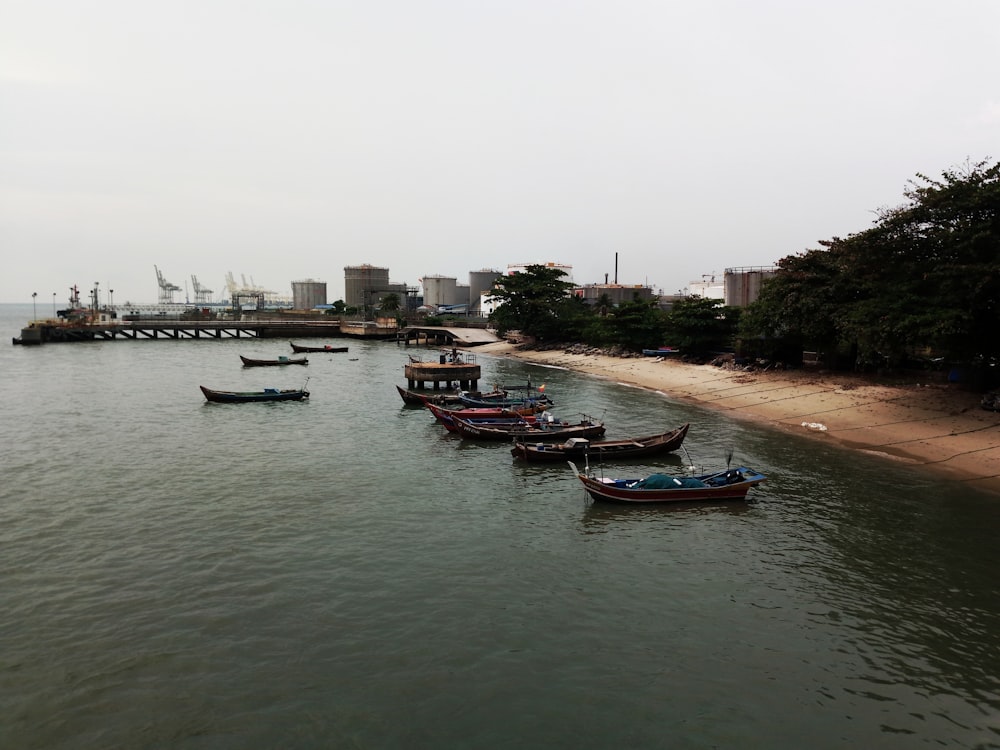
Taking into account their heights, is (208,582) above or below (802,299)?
below

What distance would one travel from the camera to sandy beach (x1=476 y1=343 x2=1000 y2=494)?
37000mm

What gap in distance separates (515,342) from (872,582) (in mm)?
103139

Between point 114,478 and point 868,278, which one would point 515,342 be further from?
point 114,478

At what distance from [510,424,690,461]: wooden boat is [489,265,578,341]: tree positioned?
237 ft

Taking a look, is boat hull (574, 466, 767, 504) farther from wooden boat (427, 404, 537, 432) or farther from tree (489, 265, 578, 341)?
tree (489, 265, 578, 341)

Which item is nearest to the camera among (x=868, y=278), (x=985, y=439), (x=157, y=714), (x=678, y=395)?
(x=157, y=714)

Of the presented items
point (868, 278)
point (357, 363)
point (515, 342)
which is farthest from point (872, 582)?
point (515, 342)

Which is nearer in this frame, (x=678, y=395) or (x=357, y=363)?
(x=678, y=395)

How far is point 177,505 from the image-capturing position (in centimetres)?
2925

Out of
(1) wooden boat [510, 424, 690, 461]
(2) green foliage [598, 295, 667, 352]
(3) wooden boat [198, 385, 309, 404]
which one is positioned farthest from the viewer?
(2) green foliage [598, 295, 667, 352]

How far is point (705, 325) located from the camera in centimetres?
7762

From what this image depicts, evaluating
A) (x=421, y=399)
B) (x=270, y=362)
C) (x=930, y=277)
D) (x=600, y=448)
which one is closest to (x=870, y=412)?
(x=930, y=277)

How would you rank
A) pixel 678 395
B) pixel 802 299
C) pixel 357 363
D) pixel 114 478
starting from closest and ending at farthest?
pixel 114 478 < pixel 802 299 < pixel 678 395 < pixel 357 363

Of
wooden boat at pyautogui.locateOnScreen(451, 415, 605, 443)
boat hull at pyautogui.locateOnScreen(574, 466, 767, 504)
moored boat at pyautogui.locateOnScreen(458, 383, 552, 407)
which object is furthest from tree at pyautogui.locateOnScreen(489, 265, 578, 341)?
boat hull at pyautogui.locateOnScreen(574, 466, 767, 504)
